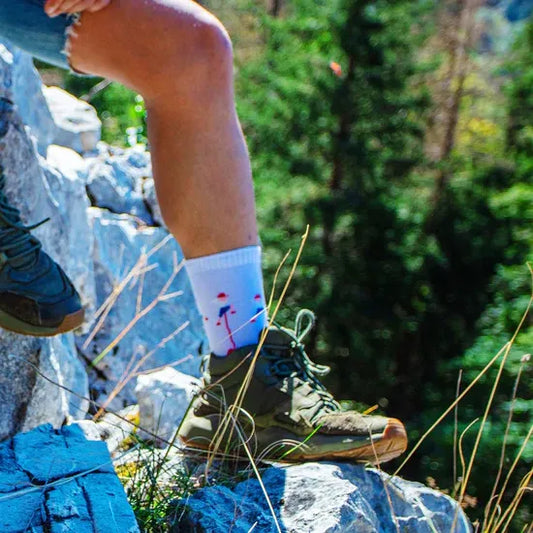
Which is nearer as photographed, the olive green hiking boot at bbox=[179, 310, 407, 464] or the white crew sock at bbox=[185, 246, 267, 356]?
the olive green hiking boot at bbox=[179, 310, 407, 464]

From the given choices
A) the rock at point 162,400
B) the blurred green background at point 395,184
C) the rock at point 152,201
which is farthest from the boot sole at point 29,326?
the blurred green background at point 395,184

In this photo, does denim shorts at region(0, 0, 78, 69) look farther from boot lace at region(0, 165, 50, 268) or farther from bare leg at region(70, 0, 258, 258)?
boot lace at region(0, 165, 50, 268)

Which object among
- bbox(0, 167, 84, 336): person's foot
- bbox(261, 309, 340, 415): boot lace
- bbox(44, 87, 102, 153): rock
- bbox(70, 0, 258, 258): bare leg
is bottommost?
bbox(44, 87, 102, 153): rock

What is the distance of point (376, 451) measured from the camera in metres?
1.65

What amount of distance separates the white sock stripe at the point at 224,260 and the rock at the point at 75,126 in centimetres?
A: 218

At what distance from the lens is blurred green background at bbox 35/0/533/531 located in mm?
11773

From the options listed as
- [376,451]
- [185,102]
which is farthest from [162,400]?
[185,102]

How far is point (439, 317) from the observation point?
14.3m

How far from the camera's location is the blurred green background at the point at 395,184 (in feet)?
38.6

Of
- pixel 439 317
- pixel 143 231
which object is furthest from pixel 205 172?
pixel 439 317

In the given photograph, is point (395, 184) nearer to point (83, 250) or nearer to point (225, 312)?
point (83, 250)

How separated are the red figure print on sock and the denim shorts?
0.63 m

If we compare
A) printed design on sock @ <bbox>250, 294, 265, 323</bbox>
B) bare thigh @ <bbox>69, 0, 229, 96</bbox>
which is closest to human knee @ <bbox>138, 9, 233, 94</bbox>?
bare thigh @ <bbox>69, 0, 229, 96</bbox>

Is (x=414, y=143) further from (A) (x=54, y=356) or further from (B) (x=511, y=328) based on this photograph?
(A) (x=54, y=356)
